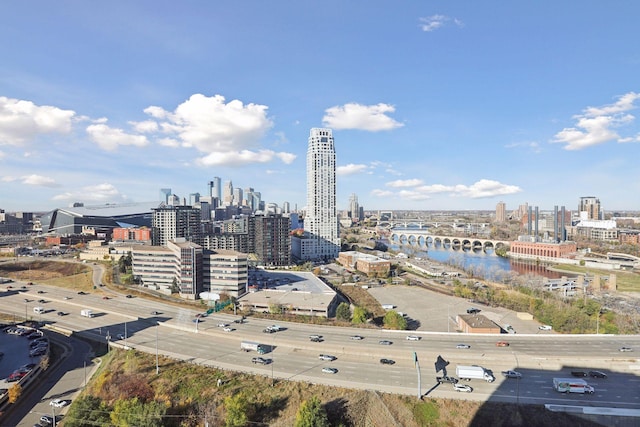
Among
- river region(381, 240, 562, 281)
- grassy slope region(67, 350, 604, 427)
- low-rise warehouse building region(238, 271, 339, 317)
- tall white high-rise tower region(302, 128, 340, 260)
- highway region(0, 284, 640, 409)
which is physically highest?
tall white high-rise tower region(302, 128, 340, 260)

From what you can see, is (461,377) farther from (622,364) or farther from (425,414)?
(622,364)

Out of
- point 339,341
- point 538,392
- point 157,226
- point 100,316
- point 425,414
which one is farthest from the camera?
point 157,226

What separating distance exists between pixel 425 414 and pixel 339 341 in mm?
7095

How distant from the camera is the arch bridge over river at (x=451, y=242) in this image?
85625mm

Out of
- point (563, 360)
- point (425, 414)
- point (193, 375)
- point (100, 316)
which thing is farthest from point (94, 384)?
point (563, 360)

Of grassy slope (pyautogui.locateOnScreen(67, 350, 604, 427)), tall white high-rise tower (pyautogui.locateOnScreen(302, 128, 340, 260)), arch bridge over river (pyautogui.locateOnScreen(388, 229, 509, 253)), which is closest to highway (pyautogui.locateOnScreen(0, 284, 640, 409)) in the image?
grassy slope (pyautogui.locateOnScreen(67, 350, 604, 427))

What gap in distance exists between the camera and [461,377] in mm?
15539

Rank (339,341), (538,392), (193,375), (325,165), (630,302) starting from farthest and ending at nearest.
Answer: (325,165), (630,302), (339,341), (193,375), (538,392)

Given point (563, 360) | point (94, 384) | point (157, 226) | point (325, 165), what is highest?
point (325, 165)

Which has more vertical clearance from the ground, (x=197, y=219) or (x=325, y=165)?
(x=325, y=165)

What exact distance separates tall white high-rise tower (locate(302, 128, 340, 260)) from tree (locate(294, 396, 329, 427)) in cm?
4745

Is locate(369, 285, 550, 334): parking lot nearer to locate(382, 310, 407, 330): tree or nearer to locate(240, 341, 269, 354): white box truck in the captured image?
locate(382, 310, 407, 330): tree

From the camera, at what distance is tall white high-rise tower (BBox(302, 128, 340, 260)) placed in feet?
200

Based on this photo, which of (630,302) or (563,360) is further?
(630,302)
